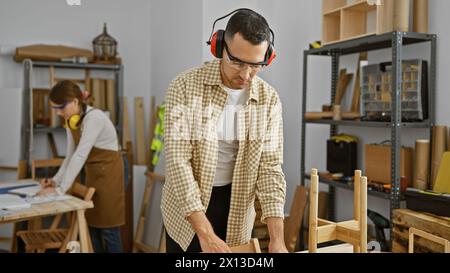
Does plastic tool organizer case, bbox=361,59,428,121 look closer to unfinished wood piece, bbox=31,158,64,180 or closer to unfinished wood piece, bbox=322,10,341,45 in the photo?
unfinished wood piece, bbox=322,10,341,45

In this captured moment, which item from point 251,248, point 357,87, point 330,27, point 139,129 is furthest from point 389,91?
point 139,129

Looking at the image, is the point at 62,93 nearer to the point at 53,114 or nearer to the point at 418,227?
the point at 53,114

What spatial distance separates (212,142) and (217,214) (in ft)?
0.79

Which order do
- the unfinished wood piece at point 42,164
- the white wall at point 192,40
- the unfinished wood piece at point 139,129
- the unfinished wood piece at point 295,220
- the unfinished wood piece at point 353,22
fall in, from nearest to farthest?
the white wall at point 192,40
the unfinished wood piece at point 353,22
the unfinished wood piece at point 295,220
the unfinished wood piece at point 42,164
the unfinished wood piece at point 139,129

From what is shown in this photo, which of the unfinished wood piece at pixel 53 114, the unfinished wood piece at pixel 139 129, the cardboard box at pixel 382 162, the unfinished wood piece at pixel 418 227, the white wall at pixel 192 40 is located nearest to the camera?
the unfinished wood piece at pixel 418 227

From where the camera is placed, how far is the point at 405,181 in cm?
195

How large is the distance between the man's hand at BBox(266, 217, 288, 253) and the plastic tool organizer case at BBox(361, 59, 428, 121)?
1037mm

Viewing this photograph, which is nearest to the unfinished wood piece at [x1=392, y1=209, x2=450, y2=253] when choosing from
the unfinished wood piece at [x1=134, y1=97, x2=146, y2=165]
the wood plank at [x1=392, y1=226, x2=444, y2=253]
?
the wood plank at [x1=392, y1=226, x2=444, y2=253]

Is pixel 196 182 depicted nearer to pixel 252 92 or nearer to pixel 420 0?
pixel 252 92

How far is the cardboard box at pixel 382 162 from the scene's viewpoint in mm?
1981

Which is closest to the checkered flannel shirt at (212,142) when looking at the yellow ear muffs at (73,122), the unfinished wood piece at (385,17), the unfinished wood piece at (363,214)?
the unfinished wood piece at (363,214)

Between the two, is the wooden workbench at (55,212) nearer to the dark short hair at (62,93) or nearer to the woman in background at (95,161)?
the woman in background at (95,161)

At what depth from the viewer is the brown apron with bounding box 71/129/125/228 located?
251 cm

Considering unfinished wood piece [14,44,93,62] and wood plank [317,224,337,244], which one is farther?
unfinished wood piece [14,44,93,62]
